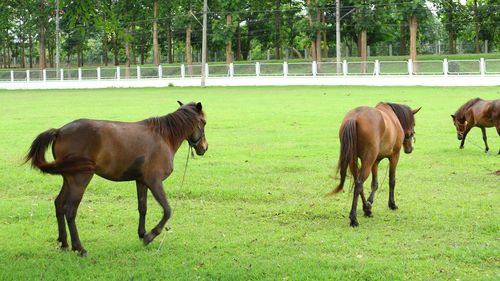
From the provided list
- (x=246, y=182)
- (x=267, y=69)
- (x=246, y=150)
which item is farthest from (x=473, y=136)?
(x=267, y=69)

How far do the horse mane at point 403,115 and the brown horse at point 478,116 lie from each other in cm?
618

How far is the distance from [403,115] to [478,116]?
21.4ft

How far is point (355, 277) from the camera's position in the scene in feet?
21.7

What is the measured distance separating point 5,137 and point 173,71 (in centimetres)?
4169

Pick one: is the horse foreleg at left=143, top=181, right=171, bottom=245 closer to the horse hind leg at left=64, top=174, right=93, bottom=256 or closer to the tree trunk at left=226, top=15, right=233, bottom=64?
the horse hind leg at left=64, top=174, right=93, bottom=256

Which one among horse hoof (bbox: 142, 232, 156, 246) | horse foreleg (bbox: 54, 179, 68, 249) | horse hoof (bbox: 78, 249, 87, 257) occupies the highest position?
horse foreleg (bbox: 54, 179, 68, 249)

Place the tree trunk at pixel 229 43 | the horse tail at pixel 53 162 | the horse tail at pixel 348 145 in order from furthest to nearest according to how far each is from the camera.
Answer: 1. the tree trunk at pixel 229 43
2. the horse tail at pixel 348 145
3. the horse tail at pixel 53 162

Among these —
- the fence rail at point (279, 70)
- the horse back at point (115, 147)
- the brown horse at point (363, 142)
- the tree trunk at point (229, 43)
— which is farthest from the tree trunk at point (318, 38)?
the horse back at point (115, 147)

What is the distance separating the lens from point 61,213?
24.9ft

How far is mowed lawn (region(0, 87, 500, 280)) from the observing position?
6.94m

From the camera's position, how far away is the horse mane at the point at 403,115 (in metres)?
10.1

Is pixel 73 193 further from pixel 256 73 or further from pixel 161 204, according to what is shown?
pixel 256 73

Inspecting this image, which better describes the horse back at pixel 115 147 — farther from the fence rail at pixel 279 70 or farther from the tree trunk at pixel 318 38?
the tree trunk at pixel 318 38

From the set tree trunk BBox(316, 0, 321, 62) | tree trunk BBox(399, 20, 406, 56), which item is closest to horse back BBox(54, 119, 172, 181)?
tree trunk BBox(316, 0, 321, 62)
